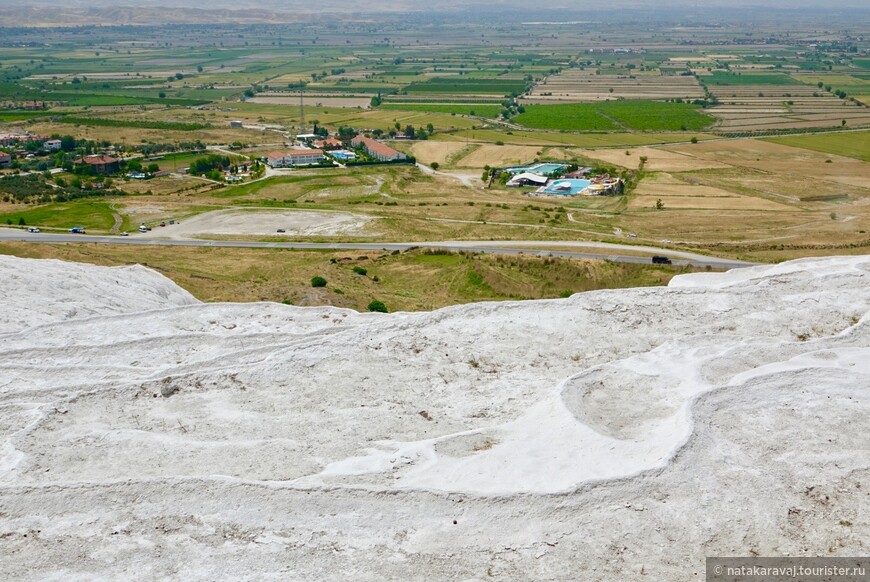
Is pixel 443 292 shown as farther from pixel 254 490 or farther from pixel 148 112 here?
pixel 148 112

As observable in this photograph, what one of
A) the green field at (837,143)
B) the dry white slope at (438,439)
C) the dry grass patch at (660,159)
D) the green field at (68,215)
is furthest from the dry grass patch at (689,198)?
the dry white slope at (438,439)

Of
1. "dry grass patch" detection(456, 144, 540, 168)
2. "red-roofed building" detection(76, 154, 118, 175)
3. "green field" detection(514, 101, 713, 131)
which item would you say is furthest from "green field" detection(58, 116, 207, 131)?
"green field" detection(514, 101, 713, 131)

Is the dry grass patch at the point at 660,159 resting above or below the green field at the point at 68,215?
above

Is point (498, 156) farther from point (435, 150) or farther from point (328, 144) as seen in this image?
point (328, 144)

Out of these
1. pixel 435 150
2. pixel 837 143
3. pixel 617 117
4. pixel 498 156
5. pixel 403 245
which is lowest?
pixel 403 245

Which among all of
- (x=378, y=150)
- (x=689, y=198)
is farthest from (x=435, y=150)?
(x=689, y=198)

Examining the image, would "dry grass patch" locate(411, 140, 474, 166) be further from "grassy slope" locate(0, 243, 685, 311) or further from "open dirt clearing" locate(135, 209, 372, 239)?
"grassy slope" locate(0, 243, 685, 311)

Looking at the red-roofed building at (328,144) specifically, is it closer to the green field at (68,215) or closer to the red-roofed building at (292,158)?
the red-roofed building at (292,158)
